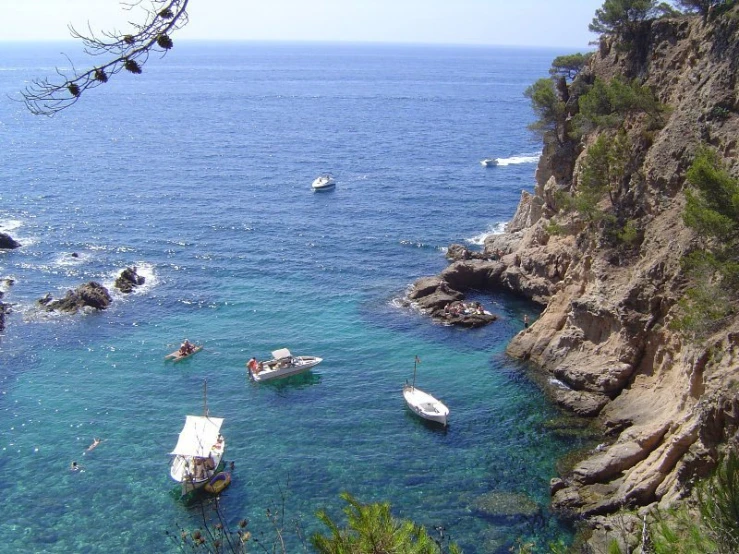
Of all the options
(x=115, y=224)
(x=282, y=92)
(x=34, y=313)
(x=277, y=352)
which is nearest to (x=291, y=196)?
(x=115, y=224)

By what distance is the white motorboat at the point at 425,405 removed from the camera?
Answer: 40.1m

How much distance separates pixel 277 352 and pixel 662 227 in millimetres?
25551

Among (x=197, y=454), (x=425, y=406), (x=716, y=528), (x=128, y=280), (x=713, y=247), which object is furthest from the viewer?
(x=128, y=280)

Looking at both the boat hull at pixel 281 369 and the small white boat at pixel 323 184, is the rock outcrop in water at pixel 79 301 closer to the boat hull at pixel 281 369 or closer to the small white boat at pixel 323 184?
the boat hull at pixel 281 369

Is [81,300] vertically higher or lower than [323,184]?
lower

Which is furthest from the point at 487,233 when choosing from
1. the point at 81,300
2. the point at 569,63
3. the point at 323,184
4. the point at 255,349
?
the point at 81,300

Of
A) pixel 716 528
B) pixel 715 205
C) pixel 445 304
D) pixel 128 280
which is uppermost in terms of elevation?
pixel 715 205

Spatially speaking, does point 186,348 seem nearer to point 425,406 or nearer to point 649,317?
point 425,406

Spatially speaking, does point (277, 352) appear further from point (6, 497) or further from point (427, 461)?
point (6, 497)

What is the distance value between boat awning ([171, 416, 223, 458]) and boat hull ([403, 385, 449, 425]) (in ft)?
37.1

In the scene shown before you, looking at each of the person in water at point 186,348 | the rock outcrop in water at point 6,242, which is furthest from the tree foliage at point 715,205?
the rock outcrop in water at point 6,242

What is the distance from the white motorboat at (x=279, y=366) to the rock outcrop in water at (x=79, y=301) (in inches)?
671

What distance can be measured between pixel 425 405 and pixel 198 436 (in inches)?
517

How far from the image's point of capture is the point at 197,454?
35.2 m
